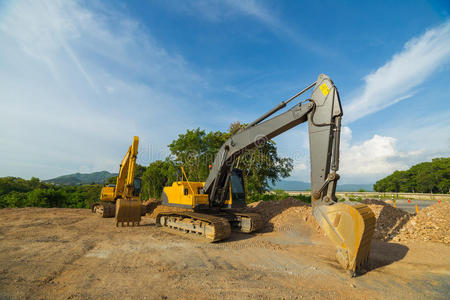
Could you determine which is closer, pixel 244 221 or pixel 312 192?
pixel 312 192

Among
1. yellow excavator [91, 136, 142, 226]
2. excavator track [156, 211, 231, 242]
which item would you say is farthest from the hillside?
yellow excavator [91, 136, 142, 226]

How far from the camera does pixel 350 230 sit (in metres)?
4.28

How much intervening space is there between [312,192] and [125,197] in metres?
9.68

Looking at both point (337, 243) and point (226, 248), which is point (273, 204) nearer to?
point (226, 248)

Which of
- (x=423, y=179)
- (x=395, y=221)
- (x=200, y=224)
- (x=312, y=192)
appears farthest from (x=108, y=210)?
(x=423, y=179)

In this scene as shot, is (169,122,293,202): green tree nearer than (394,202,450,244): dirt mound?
No

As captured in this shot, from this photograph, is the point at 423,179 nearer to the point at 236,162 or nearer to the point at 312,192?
the point at 236,162

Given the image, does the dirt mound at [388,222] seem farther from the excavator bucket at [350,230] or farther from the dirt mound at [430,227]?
the excavator bucket at [350,230]

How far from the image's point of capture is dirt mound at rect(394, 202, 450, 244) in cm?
704

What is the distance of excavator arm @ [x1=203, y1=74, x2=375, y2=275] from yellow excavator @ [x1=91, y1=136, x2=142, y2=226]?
5783 millimetres

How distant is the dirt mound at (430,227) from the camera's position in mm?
7043

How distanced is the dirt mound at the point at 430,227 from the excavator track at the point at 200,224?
5.59m

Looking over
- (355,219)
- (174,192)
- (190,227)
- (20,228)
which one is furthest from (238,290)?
(20,228)

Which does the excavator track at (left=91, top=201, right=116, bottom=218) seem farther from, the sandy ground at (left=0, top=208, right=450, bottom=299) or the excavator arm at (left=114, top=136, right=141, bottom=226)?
the sandy ground at (left=0, top=208, right=450, bottom=299)
